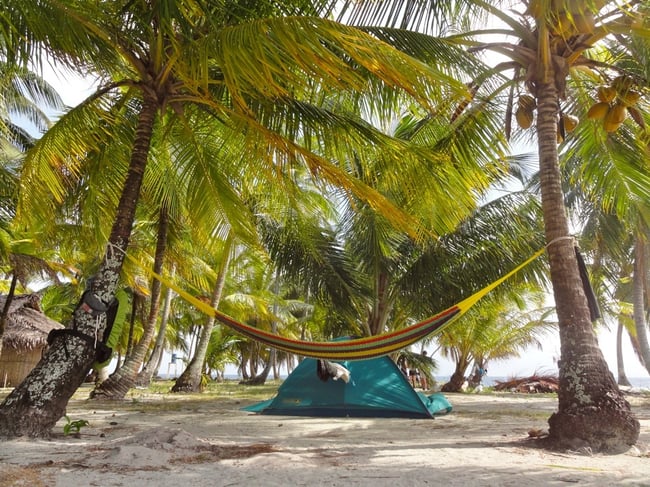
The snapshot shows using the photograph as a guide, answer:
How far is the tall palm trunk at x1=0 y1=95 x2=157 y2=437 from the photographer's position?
11.7 ft

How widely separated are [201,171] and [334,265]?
12.2 ft

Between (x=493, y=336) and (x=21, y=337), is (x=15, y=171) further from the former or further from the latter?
(x=493, y=336)

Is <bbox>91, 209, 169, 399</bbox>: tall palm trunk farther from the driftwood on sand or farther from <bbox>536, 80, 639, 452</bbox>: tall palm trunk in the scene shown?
the driftwood on sand

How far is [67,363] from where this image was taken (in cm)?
375

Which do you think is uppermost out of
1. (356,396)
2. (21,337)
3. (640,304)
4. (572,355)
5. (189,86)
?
(189,86)

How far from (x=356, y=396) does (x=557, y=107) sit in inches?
146

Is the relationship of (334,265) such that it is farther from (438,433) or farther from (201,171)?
(438,433)

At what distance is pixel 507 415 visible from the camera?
240 inches

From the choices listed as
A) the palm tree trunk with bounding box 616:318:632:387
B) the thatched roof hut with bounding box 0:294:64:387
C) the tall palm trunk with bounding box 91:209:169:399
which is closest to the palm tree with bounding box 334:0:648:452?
the tall palm trunk with bounding box 91:209:169:399

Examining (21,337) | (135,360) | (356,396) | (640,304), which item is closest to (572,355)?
(356,396)

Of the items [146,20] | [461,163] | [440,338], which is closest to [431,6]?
[461,163]

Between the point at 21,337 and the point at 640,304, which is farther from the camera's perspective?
the point at 21,337

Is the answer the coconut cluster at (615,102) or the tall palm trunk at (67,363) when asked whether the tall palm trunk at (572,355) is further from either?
the tall palm trunk at (67,363)

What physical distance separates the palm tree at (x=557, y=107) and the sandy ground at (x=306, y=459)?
28 centimetres
